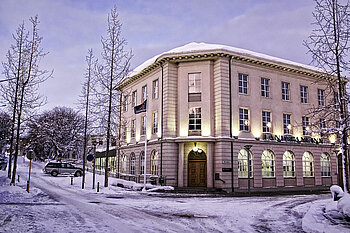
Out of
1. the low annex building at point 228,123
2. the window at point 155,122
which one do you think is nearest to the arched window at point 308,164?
the low annex building at point 228,123

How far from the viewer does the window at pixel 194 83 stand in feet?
88.1

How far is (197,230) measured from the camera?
9.47 m

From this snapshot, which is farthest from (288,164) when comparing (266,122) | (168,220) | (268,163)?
(168,220)

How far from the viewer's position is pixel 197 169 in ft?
83.7

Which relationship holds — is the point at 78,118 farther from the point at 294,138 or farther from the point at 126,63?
the point at 294,138

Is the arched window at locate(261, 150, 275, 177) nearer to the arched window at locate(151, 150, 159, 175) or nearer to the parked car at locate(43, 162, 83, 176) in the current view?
the arched window at locate(151, 150, 159, 175)

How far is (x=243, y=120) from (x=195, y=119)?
424cm

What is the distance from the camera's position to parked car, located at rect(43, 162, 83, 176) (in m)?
37.5

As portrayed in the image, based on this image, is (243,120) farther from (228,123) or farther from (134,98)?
(134,98)

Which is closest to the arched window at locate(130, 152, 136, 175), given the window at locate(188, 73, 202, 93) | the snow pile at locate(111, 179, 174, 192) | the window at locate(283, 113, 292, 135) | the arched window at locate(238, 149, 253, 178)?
the snow pile at locate(111, 179, 174, 192)

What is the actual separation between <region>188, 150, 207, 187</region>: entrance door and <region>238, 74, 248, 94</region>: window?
21.5ft

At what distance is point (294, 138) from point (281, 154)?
225cm

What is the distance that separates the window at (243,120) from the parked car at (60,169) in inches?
864

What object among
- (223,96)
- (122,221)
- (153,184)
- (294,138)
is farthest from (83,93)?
(122,221)
